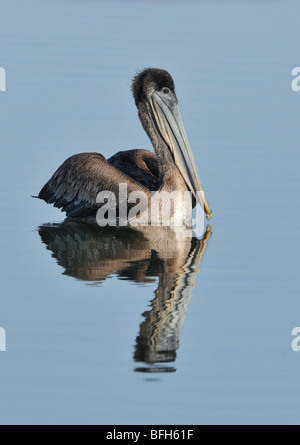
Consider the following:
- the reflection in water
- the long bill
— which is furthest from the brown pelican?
the reflection in water

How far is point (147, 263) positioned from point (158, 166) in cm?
240

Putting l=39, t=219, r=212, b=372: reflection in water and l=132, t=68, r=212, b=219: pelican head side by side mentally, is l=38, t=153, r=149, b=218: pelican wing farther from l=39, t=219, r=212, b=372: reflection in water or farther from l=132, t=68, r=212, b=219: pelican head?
l=132, t=68, r=212, b=219: pelican head

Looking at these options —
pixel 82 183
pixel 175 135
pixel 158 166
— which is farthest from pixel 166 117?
pixel 82 183

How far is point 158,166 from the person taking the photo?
11227mm

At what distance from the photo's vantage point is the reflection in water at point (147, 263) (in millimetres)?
7180

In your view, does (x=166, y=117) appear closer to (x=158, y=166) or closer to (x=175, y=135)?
(x=175, y=135)

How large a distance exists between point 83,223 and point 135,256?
5.63ft

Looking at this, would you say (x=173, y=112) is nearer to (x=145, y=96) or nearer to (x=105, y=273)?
(x=145, y=96)

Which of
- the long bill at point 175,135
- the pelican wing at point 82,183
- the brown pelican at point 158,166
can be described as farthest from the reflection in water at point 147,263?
the long bill at point 175,135

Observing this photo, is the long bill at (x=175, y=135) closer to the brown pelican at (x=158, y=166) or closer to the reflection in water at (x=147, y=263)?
the brown pelican at (x=158, y=166)
